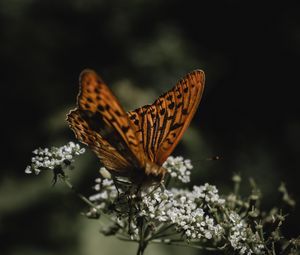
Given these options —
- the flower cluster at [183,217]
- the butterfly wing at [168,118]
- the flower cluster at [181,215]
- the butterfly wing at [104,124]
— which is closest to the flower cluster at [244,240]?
the flower cluster at [183,217]

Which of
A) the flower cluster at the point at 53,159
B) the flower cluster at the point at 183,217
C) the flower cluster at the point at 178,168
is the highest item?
the flower cluster at the point at 178,168

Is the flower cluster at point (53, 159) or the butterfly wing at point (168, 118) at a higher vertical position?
the butterfly wing at point (168, 118)

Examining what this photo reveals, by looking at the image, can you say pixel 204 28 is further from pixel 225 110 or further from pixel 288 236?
pixel 288 236

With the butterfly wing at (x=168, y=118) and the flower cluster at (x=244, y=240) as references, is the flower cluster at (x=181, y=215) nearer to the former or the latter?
the flower cluster at (x=244, y=240)

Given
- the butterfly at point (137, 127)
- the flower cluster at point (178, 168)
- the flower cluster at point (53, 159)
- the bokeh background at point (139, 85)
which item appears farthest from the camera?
the bokeh background at point (139, 85)

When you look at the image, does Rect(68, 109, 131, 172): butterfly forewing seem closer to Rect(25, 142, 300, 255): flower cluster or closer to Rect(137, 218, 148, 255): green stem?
Rect(25, 142, 300, 255): flower cluster

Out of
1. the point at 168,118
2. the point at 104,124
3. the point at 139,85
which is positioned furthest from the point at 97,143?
the point at 139,85

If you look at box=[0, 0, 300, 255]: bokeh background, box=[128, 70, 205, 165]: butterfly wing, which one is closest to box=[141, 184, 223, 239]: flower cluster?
box=[128, 70, 205, 165]: butterfly wing
